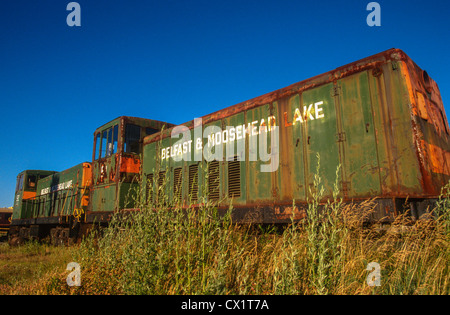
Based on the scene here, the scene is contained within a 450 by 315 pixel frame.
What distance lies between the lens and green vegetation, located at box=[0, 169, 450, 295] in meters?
2.43

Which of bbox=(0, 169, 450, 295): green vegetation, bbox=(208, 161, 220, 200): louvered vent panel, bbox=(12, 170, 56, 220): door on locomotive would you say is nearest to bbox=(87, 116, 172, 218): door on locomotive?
bbox=(208, 161, 220, 200): louvered vent panel

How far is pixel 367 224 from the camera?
374cm

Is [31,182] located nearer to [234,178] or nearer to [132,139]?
[132,139]

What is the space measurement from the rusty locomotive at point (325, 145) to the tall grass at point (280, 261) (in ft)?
0.80

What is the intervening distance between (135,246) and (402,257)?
2.82m

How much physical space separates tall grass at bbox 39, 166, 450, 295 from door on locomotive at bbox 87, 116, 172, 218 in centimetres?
392

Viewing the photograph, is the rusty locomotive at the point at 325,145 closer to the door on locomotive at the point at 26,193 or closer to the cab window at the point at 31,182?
the door on locomotive at the point at 26,193

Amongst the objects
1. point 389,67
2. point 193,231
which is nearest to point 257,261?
point 193,231

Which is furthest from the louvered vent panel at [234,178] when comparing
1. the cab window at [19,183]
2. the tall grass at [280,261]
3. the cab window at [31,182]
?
the cab window at [19,183]

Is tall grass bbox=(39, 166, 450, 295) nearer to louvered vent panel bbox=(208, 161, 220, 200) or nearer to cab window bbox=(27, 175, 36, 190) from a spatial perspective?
louvered vent panel bbox=(208, 161, 220, 200)

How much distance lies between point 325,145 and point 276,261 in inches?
88.8

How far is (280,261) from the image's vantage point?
3.07 m
